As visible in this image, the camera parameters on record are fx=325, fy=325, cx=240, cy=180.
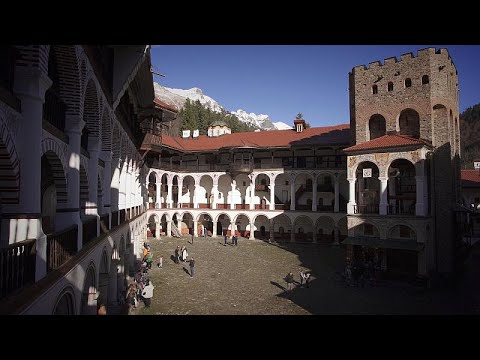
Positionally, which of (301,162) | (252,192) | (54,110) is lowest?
(252,192)

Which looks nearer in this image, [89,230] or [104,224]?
[89,230]

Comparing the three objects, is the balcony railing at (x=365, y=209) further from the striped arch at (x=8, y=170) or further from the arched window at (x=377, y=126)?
the striped arch at (x=8, y=170)

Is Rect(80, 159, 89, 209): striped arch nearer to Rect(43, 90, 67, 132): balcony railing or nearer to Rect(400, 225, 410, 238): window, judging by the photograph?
Rect(43, 90, 67, 132): balcony railing

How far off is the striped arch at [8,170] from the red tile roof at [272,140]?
30346 millimetres

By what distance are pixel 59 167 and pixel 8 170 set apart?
268 cm

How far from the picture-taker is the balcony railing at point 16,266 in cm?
466

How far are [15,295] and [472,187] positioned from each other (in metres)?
45.9

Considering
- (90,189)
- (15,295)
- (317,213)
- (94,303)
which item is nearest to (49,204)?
(90,189)

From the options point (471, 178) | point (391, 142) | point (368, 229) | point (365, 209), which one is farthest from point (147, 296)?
point (471, 178)

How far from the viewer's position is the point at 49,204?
1409cm

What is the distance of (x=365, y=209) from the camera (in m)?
22.5

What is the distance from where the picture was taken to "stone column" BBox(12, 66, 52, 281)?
560cm

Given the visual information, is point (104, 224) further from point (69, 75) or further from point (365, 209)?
point (365, 209)
